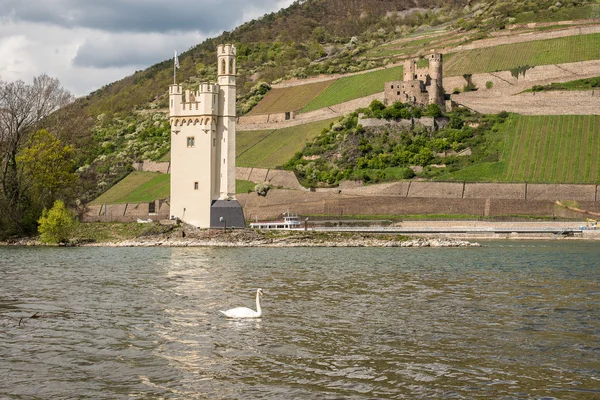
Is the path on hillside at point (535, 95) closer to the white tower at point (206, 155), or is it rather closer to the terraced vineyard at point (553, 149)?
the terraced vineyard at point (553, 149)

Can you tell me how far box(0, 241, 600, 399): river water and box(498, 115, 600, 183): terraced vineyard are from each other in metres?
49.3

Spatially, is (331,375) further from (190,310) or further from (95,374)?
(190,310)

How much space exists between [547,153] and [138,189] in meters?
46.9

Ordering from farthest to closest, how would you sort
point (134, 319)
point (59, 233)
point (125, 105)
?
1. point (125, 105)
2. point (59, 233)
3. point (134, 319)

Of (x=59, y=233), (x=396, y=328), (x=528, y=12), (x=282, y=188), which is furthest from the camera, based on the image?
(x=528, y=12)

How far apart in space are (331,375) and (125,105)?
A: 144266 millimetres

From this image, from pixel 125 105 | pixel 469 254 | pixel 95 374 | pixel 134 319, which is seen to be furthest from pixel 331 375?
pixel 125 105

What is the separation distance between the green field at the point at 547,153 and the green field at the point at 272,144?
80.7 ft

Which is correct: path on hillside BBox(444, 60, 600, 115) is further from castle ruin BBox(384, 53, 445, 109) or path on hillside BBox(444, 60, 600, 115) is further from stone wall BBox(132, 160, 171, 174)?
stone wall BBox(132, 160, 171, 174)

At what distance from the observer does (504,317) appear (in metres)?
22.4

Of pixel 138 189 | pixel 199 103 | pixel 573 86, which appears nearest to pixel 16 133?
pixel 199 103

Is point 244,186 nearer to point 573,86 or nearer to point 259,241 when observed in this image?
point 573,86

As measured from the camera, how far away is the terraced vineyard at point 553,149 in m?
84.1

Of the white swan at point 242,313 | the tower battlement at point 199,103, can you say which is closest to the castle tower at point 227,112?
the tower battlement at point 199,103
